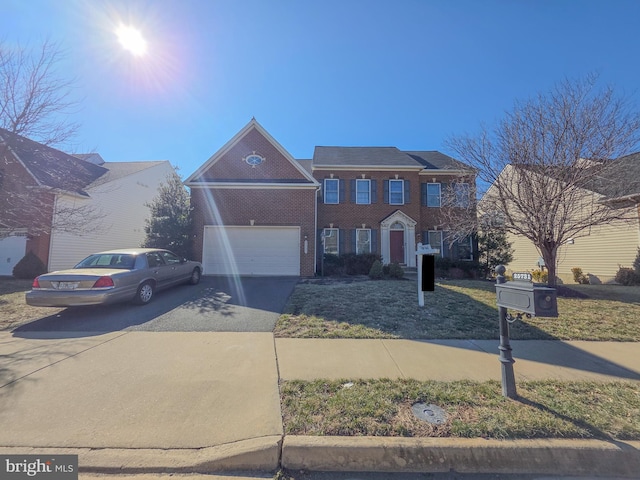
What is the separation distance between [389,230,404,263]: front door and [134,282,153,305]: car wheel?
13.1 metres

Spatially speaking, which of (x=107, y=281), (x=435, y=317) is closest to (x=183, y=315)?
(x=107, y=281)

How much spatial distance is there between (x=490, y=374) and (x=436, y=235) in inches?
584

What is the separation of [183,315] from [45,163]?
490 inches

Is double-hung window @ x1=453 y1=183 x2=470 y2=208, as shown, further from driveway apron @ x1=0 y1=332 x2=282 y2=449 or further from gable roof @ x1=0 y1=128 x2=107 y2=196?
gable roof @ x1=0 y1=128 x2=107 y2=196

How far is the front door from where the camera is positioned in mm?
17266

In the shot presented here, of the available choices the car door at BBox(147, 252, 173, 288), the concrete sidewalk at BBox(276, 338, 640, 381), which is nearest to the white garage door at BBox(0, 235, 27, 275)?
the car door at BBox(147, 252, 173, 288)

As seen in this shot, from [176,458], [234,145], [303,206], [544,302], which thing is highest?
[234,145]

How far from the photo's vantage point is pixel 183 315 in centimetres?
673

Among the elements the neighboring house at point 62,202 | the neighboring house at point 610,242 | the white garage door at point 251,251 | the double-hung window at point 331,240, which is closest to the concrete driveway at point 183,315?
the white garage door at point 251,251

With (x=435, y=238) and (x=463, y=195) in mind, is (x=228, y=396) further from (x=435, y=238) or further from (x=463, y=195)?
(x=435, y=238)

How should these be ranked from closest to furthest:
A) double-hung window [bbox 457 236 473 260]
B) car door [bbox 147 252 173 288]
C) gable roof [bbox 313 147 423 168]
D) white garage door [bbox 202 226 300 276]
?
car door [bbox 147 252 173 288] < white garage door [bbox 202 226 300 276] < double-hung window [bbox 457 236 473 260] < gable roof [bbox 313 147 423 168]

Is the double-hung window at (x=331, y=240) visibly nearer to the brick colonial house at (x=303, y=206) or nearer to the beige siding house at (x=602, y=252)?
the brick colonial house at (x=303, y=206)

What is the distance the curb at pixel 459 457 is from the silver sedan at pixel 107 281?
614 cm

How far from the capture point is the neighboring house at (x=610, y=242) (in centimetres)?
977
